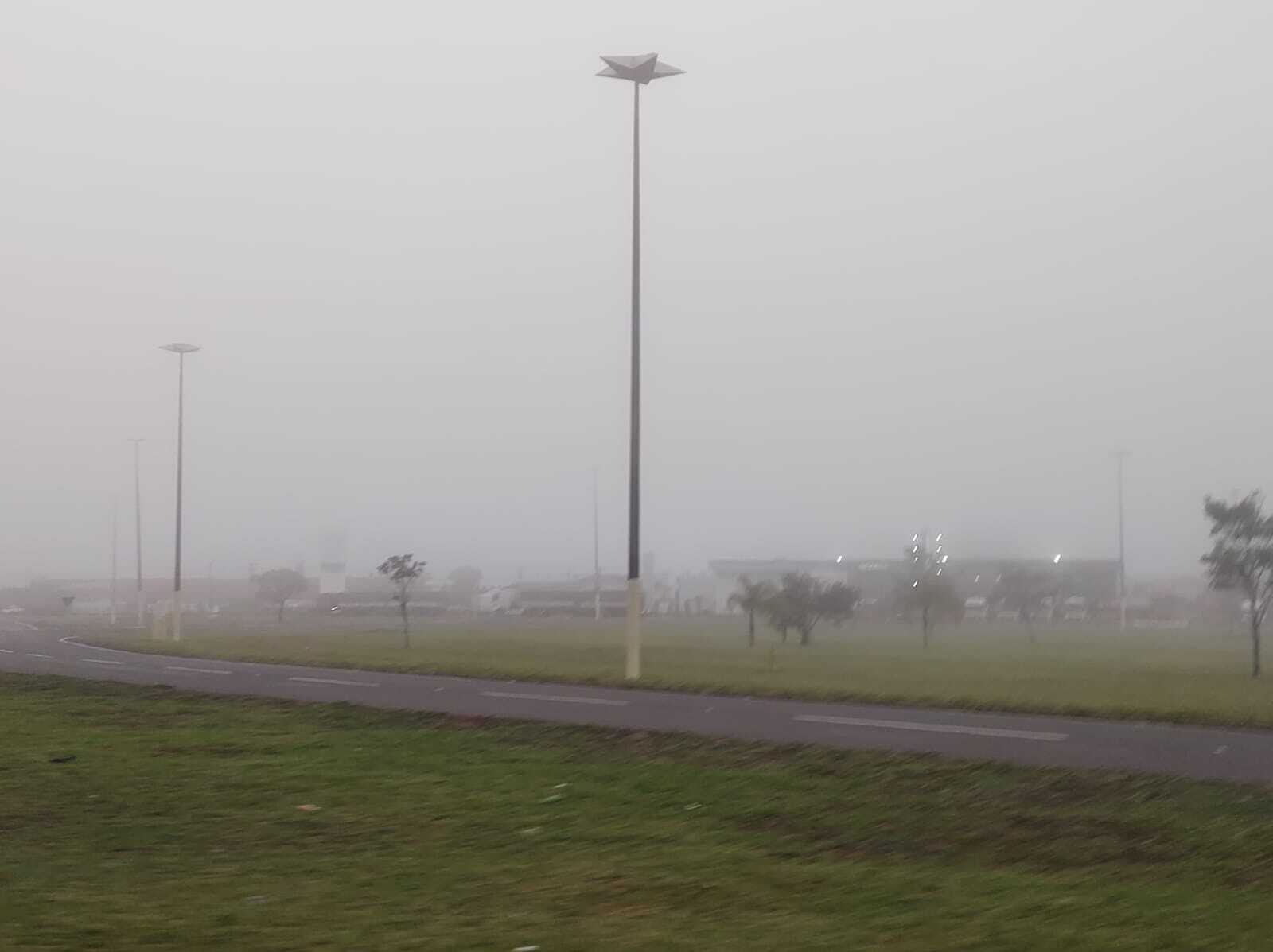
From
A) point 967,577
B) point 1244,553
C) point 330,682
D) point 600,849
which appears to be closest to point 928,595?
point 967,577

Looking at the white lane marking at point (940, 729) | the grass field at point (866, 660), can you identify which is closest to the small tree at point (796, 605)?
the grass field at point (866, 660)

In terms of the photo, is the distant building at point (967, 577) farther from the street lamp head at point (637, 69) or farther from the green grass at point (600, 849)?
the green grass at point (600, 849)

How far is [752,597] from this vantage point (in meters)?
39.1

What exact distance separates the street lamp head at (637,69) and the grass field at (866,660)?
10.4 meters

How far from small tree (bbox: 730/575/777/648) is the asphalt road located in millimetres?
16345

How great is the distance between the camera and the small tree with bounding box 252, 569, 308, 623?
65.0 m

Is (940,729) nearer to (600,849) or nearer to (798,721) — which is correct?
(798,721)

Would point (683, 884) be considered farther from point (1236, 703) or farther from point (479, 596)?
point (479, 596)

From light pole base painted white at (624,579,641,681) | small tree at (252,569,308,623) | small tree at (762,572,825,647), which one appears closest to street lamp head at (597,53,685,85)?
light pole base painted white at (624,579,641,681)

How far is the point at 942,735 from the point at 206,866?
8.46 meters

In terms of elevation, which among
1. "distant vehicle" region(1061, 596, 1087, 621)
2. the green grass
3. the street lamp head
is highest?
the street lamp head

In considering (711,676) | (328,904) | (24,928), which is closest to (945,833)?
(328,904)

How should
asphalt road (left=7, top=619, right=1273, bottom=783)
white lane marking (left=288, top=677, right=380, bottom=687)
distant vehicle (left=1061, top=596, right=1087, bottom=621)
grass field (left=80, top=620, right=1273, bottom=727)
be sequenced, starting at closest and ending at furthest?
asphalt road (left=7, top=619, right=1273, bottom=783) < grass field (left=80, top=620, right=1273, bottom=727) < white lane marking (left=288, top=677, right=380, bottom=687) < distant vehicle (left=1061, top=596, right=1087, bottom=621)

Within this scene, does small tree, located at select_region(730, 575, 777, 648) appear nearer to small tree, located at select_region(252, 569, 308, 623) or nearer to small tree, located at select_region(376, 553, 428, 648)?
small tree, located at select_region(376, 553, 428, 648)
